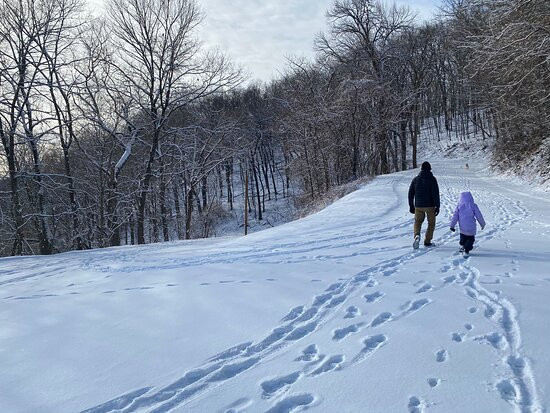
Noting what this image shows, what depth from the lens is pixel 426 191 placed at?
948 centimetres

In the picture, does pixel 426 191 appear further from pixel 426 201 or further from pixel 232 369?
pixel 232 369

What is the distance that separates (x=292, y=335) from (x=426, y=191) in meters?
6.15

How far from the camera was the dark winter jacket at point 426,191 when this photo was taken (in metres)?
9.40

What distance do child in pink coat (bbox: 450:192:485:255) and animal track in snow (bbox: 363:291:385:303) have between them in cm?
338

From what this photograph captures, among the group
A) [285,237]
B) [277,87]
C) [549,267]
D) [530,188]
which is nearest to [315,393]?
[549,267]

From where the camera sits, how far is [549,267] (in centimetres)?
698

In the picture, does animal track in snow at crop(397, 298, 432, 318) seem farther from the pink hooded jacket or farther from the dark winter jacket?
the dark winter jacket

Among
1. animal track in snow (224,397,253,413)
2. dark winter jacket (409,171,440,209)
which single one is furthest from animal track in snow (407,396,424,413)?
dark winter jacket (409,171,440,209)

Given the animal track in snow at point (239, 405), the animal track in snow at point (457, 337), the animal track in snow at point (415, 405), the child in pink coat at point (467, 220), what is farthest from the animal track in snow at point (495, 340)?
the child in pink coat at point (467, 220)

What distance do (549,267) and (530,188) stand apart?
53.4 ft

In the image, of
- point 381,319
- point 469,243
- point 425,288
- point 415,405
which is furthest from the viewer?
point 469,243

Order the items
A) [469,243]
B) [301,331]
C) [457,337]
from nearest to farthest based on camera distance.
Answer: [457,337] → [301,331] → [469,243]

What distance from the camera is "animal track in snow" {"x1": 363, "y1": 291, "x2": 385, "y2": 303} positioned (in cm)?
572

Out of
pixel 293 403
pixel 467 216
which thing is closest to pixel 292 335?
pixel 293 403
